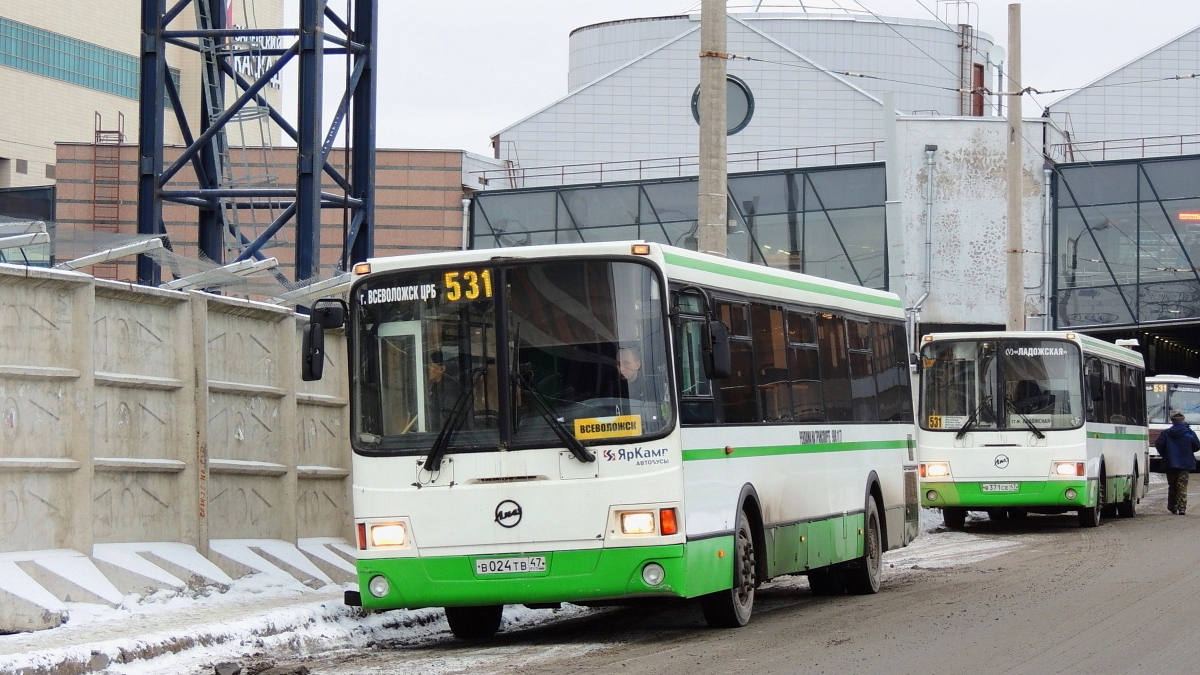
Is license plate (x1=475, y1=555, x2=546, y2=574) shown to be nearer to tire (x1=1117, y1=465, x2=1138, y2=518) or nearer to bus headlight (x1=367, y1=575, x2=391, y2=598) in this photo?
bus headlight (x1=367, y1=575, x2=391, y2=598)

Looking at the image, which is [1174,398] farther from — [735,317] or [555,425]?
[555,425]

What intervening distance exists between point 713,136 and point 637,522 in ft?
24.9

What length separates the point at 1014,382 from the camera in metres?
24.6

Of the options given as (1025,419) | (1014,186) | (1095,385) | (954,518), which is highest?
(1014,186)

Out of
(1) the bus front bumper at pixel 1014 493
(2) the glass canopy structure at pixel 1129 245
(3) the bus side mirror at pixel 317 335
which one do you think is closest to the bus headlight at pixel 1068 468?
(1) the bus front bumper at pixel 1014 493

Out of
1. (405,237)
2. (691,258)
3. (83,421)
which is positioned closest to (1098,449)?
(691,258)

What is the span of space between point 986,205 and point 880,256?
11.9 ft

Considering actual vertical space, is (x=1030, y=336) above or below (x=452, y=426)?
above

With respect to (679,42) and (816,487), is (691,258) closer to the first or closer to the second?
(816,487)

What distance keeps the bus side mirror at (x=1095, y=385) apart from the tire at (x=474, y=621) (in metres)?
14.9

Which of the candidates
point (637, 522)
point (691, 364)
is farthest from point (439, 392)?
point (691, 364)

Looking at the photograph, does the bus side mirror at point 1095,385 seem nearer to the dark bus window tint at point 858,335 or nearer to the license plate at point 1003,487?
the license plate at point 1003,487

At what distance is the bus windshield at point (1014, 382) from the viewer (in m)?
24.5

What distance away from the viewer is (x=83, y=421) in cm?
1212
